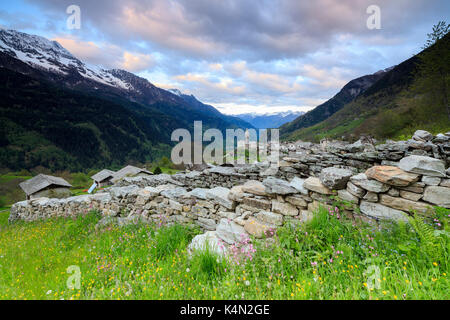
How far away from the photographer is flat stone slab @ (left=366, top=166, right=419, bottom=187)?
290 centimetres

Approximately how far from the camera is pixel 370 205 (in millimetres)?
3201

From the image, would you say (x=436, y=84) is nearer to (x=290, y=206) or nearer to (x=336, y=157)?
(x=336, y=157)

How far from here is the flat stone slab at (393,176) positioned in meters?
2.90

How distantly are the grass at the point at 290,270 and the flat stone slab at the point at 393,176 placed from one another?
0.55 m

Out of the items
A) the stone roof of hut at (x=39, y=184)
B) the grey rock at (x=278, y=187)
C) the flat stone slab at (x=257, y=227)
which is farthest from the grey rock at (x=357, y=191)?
the stone roof of hut at (x=39, y=184)

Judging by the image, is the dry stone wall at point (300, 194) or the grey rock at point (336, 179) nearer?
the dry stone wall at point (300, 194)

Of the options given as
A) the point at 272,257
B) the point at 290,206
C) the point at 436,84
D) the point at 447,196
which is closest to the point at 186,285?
the point at 272,257

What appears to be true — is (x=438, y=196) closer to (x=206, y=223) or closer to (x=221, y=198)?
(x=221, y=198)

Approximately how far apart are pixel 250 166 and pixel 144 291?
5236 mm

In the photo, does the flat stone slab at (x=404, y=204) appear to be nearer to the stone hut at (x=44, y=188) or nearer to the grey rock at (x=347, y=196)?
the grey rock at (x=347, y=196)

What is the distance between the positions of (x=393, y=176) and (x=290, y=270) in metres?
2.23

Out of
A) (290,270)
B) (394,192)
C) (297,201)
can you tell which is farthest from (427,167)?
(290,270)

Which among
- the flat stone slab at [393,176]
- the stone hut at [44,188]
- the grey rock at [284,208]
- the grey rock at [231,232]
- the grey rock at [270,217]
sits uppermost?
the flat stone slab at [393,176]
